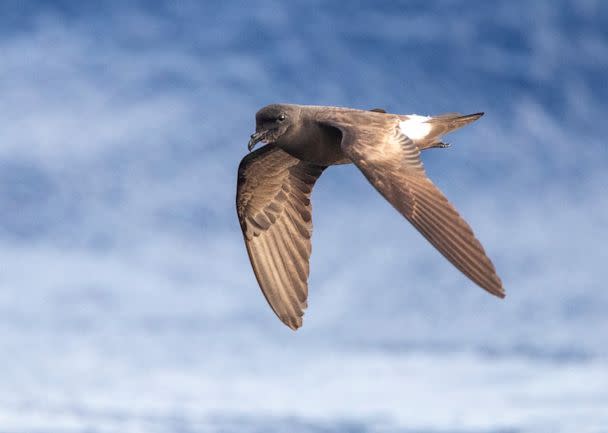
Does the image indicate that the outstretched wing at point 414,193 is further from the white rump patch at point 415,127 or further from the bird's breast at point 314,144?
the white rump patch at point 415,127

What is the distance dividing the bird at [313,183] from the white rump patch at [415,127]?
1 cm

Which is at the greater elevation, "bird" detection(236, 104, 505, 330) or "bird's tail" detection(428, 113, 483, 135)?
"bird's tail" detection(428, 113, 483, 135)

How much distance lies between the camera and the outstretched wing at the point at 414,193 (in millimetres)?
7375

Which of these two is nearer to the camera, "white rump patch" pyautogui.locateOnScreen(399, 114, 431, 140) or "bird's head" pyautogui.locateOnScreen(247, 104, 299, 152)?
"bird's head" pyautogui.locateOnScreen(247, 104, 299, 152)


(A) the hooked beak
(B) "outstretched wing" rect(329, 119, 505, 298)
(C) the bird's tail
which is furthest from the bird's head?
(C) the bird's tail

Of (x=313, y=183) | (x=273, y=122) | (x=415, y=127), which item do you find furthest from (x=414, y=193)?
(x=313, y=183)

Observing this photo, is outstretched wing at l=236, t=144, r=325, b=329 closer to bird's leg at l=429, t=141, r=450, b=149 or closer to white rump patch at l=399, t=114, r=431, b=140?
white rump patch at l=399, t=114, r=431, b=140

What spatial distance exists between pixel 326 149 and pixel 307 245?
1.54 meters

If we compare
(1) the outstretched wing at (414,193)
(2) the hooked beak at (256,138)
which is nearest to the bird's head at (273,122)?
(2) the hooked beak at (256,138)

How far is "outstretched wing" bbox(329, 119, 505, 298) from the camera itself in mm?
7375

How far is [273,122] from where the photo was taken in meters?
9.70

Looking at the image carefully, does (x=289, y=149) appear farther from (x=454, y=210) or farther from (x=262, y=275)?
(x=454, y=210)

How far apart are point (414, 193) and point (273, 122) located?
2.30 m

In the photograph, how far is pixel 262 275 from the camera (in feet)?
35.2
